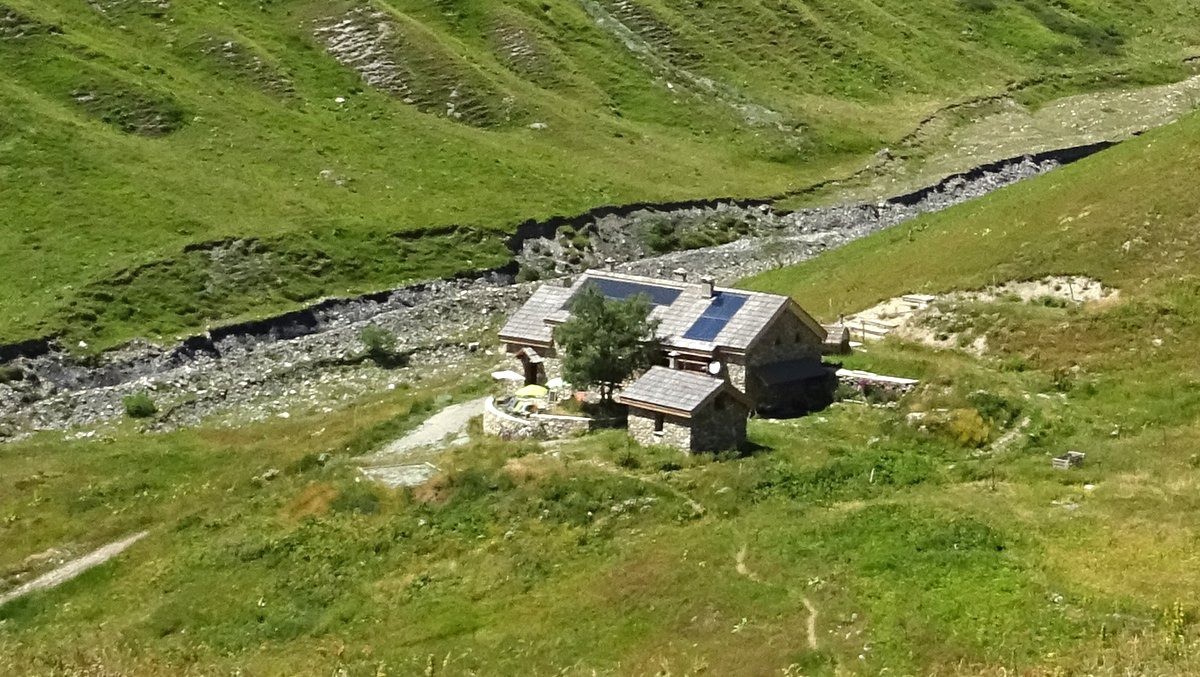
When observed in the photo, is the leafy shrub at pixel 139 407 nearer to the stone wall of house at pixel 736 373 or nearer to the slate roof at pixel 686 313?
the slate roof at pixel 686 313

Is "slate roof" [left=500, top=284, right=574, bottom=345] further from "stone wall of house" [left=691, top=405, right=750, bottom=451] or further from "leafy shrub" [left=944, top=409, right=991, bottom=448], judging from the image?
"leafy shrub" [left=944, top=409, right=991, bottom=448]

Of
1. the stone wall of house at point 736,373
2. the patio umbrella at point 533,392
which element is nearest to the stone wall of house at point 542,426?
the patio umbrella at point 533,392

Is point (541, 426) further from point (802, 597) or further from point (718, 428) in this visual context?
point (802, 597)

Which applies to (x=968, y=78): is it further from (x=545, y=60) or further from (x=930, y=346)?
(x=930, y=346)

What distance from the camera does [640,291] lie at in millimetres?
54406

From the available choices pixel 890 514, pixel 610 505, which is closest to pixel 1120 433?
pixel 890 514

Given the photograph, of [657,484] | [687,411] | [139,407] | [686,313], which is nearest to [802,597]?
[657,484]

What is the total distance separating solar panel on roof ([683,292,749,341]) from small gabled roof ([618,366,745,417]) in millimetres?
4664

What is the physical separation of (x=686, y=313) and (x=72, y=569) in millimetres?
24213

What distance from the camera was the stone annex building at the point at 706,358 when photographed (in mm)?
44906

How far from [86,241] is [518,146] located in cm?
3780

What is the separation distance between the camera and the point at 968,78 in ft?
483

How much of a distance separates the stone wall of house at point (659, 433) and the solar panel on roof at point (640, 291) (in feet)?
27.3

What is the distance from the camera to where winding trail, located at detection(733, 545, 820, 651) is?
31656 mm
